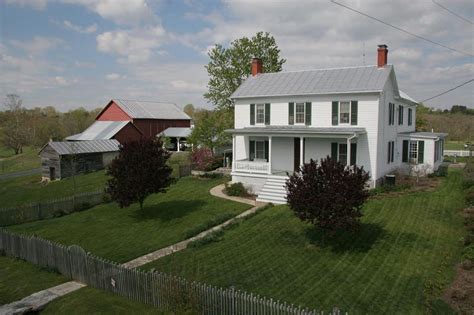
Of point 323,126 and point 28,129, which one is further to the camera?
point 28,129

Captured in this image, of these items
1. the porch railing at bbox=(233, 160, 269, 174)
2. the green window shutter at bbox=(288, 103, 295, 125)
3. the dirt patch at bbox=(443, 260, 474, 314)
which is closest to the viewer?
the dirt patch at bbox=(443, 260, 474, 314)

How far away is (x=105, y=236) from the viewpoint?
18672mm

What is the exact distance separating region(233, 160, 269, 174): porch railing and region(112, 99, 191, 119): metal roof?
3281 cm

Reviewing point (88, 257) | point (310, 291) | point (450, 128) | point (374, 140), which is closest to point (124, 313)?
point (88, 257)

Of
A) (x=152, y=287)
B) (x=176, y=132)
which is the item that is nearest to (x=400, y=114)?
(x=152, y=287)

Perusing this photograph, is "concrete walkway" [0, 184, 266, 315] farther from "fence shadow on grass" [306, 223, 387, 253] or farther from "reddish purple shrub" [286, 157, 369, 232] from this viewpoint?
"reddish purple shrub" [286, 157, 369, 232]

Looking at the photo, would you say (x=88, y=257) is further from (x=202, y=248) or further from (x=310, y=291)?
(x=310, y=291)

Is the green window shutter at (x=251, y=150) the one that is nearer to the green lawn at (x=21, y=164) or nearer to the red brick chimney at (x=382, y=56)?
the red brick chimney at (x=382, y=56)

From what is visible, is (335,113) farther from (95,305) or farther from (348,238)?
(95,305)

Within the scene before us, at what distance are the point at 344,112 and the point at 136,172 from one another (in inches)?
534

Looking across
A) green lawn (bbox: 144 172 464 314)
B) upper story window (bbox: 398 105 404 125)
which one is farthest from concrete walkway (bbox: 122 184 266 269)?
upper story window (bbox: 398 105 404 125)

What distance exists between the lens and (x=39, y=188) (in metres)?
34.2

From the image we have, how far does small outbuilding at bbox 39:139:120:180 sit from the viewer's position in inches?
1499

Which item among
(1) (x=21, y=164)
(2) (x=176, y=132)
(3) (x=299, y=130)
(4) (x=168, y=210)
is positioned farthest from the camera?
(2) (x=176, y=132)
